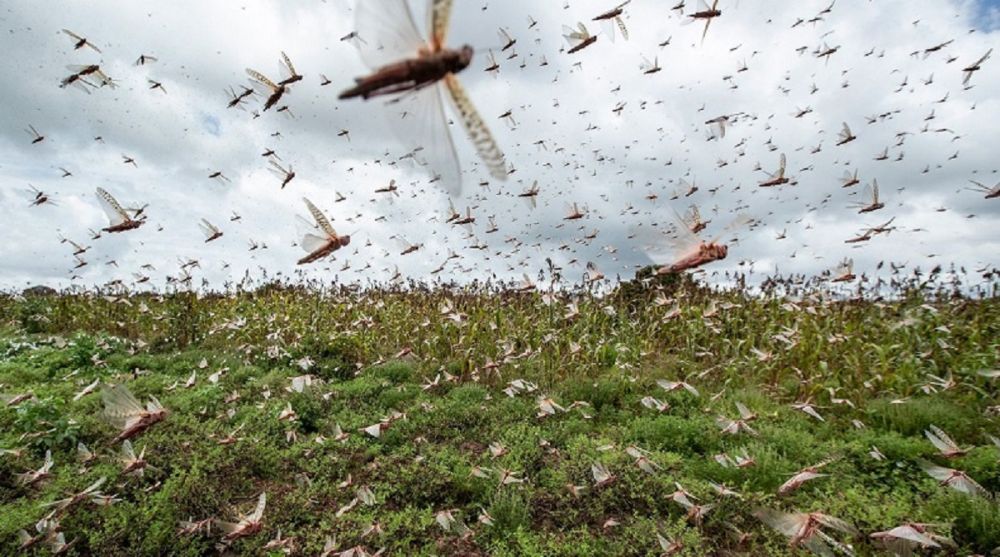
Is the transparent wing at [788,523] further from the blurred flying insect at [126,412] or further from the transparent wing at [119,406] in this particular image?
the transparent wing at [119,406]

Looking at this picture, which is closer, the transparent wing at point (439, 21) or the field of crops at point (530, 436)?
the transparent wing at point (439, 21)

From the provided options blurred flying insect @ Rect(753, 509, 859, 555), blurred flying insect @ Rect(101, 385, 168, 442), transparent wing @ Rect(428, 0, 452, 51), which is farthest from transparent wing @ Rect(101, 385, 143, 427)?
blurred flying insect @ Rect(753, 509, 859, 555)

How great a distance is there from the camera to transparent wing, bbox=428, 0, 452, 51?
76cm

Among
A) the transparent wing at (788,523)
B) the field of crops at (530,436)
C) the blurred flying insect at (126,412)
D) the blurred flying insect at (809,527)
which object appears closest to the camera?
the blurred flying insect at (126,412)

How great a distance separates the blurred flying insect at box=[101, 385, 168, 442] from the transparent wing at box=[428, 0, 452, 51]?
7.55ft

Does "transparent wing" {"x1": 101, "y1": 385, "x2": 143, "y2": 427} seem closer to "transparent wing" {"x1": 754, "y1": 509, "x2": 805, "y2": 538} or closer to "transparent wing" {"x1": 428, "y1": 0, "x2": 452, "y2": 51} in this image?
"transparent wing" {"x1": 428, "y1": 0, "x2": 452, "y2": 51}

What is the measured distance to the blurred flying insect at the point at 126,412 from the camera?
7.83 ft

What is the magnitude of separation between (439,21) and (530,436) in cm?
505

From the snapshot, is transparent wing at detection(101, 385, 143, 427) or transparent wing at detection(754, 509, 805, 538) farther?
transparent wing at detection(754, 509, 805, 538)

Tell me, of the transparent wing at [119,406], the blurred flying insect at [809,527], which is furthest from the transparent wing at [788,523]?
the transparent wing at [119,406]

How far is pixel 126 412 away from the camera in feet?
8.16

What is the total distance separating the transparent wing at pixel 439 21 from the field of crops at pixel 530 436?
8.32 feet

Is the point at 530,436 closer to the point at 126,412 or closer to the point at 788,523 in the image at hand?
the point at 788,523

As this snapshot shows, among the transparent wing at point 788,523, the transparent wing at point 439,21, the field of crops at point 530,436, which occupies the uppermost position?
the transparent wing at point 439,21
